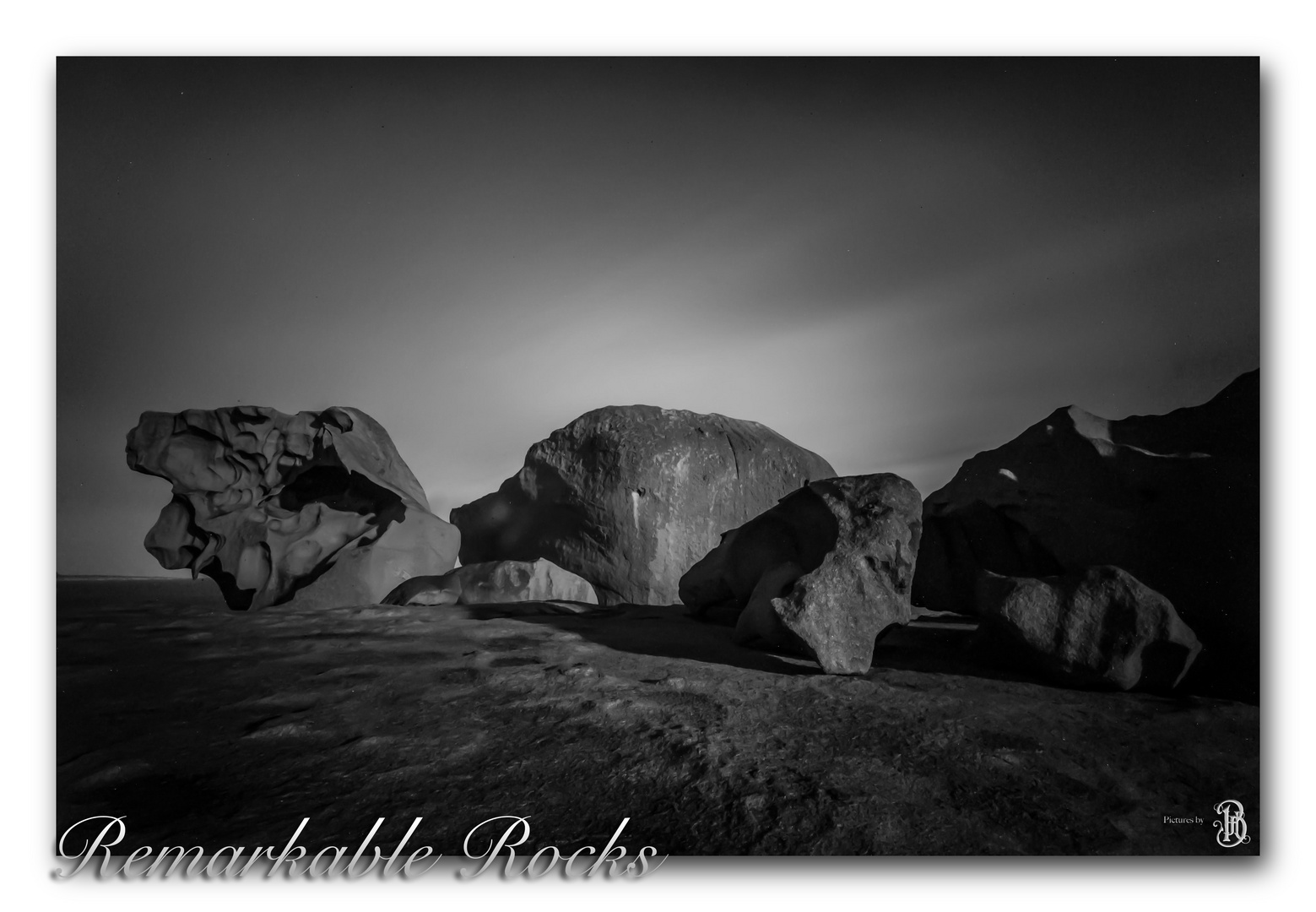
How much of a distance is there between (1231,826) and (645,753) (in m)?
1.58

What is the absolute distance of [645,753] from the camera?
180 cm

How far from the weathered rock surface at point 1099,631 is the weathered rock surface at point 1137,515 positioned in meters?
0.14

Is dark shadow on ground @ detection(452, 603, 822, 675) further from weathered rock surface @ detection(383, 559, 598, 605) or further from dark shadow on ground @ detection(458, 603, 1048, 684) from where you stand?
weathered rock surface @ detection(383, 559, 598, 605)

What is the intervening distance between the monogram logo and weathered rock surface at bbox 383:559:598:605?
351 cm

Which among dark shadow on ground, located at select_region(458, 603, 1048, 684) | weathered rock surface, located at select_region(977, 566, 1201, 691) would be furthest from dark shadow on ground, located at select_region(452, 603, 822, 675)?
weathered rock surface, located at select_region(977, 566, 1201, 691)

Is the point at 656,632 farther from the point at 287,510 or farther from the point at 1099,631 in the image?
the point at 287,510

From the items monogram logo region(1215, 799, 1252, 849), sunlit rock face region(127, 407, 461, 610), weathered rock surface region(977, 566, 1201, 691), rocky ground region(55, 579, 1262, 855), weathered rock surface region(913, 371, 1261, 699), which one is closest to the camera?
rocky ground region(55, 579, 1262, 855)

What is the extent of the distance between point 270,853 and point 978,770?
5.48ft

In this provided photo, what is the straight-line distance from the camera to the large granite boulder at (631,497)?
562cm

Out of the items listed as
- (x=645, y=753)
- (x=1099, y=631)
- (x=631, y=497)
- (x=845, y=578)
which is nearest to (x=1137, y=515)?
(x=1099, y=631)

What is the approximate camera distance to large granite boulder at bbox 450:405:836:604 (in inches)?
221

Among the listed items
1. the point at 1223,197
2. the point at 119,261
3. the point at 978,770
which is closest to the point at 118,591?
the point at 119,261

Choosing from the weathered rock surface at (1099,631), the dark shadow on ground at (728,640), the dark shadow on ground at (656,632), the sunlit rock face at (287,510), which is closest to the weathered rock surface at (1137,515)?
the weathered rock surface at (1099,631)

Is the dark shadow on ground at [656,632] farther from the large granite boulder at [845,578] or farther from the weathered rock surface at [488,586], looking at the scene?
the weathered rock surface at [488,586]
